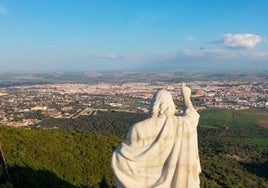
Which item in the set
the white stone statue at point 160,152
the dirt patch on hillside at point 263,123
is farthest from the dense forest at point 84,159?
the dirt patch on hillside at point 263,123

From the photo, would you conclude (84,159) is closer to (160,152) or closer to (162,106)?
(160,152)

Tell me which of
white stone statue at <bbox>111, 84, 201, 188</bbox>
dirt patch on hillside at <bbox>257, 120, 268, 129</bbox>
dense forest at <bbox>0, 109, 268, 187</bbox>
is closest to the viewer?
white stone statue at <bbox>111, 84, 201, 188</bbox>

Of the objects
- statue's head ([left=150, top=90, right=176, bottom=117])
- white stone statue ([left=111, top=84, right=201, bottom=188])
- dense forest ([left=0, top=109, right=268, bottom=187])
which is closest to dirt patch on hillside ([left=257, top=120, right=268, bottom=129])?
dense forest ([left=0, top=109, right=268, bottom=187])

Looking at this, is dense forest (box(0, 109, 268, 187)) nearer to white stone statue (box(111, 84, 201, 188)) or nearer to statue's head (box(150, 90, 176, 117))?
white stone statue (box(111, 84, 201, 188))

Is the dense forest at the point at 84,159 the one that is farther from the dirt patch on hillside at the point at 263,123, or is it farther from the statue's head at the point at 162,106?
the dirt patch on hillside at the point at 263,123

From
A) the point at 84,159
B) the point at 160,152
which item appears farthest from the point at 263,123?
the point at 160,152

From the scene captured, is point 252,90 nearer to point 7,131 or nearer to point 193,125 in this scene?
point 7,131

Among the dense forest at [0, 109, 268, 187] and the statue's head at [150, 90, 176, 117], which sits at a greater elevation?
the statue's head at [150, 90, 176, 117]
